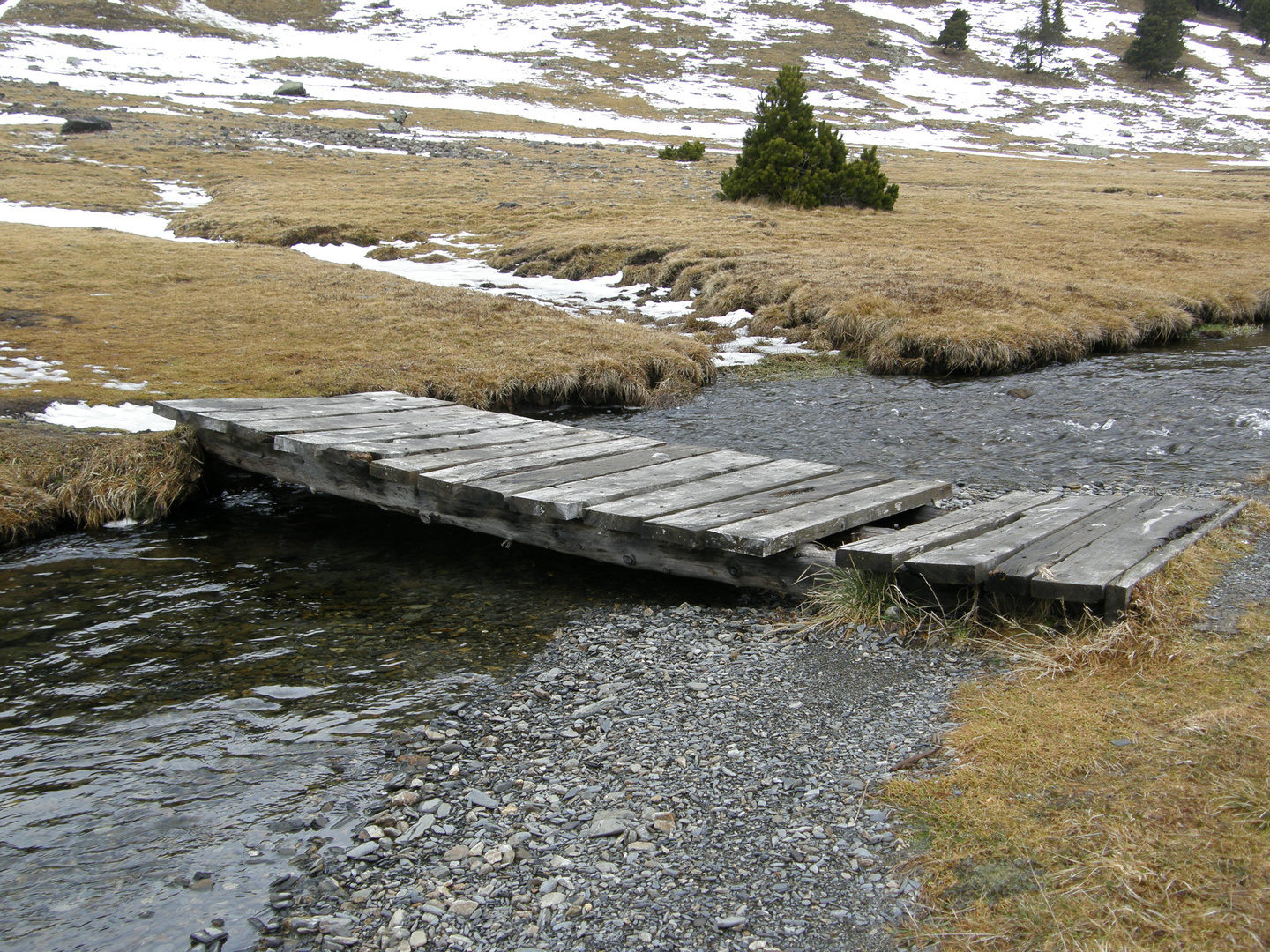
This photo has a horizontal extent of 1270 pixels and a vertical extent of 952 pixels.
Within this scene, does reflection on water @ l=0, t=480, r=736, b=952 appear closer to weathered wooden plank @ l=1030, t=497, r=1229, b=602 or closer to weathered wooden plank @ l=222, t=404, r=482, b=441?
weathered wooden plank @ l=222, t=404, r=482, b=441

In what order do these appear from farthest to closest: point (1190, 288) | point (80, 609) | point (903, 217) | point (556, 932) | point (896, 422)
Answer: point (903, 217) < point (1190, 288) < point (896, 422) < point (80, 609) < point (556, 932)

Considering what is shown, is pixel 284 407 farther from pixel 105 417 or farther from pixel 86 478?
pixel 105 417

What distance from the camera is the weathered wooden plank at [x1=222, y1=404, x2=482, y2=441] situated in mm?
10414

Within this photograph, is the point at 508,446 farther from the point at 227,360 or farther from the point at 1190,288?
the point at 1190,288

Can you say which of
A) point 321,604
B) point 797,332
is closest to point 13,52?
point 797,332

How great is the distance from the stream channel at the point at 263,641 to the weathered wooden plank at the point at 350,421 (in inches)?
41.3

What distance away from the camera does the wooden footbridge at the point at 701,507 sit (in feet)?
23.1

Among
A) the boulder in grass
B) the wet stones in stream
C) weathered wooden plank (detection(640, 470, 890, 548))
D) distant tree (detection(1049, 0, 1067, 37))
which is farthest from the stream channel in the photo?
distant tree (detection(1049, 0, 1067, 37))

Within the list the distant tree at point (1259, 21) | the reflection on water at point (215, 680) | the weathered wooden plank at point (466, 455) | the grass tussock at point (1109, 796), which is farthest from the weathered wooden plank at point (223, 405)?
the distant tree at point (1259, 21)

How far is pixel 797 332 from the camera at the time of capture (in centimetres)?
→ 1947

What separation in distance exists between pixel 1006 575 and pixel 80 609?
789 centimetres

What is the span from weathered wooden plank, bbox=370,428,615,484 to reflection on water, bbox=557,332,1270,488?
2458 mm

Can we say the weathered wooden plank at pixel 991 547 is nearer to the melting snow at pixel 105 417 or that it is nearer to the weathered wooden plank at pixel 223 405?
the weathered wooden plank at pixel 223 405

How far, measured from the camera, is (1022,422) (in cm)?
1385
